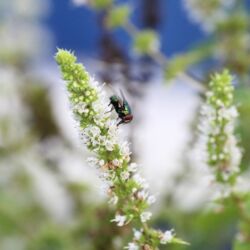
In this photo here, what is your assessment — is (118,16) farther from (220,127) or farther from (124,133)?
(220,127)

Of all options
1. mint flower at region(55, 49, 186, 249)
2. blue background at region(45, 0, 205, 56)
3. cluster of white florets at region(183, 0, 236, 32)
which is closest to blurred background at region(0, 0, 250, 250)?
cluster of white florets at region(183, 0, 236, 32)

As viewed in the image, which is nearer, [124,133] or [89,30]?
[124,133]

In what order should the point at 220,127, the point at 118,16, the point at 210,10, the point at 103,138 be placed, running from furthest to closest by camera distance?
the point at 210,10 < the point at 118,16 < the point at 220,127 < the point at 103,138

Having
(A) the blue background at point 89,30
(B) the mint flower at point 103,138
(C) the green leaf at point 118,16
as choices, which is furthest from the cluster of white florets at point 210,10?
(A) the blue background at point 89,30

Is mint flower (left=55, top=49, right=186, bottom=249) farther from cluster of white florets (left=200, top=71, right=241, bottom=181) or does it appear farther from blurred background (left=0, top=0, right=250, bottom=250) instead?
blurred background (left=0, top=0, right=250, bottom=250)

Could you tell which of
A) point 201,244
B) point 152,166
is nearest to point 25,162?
point 152,166

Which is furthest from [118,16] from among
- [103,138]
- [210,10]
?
[103,138]

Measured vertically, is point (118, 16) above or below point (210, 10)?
A: below
